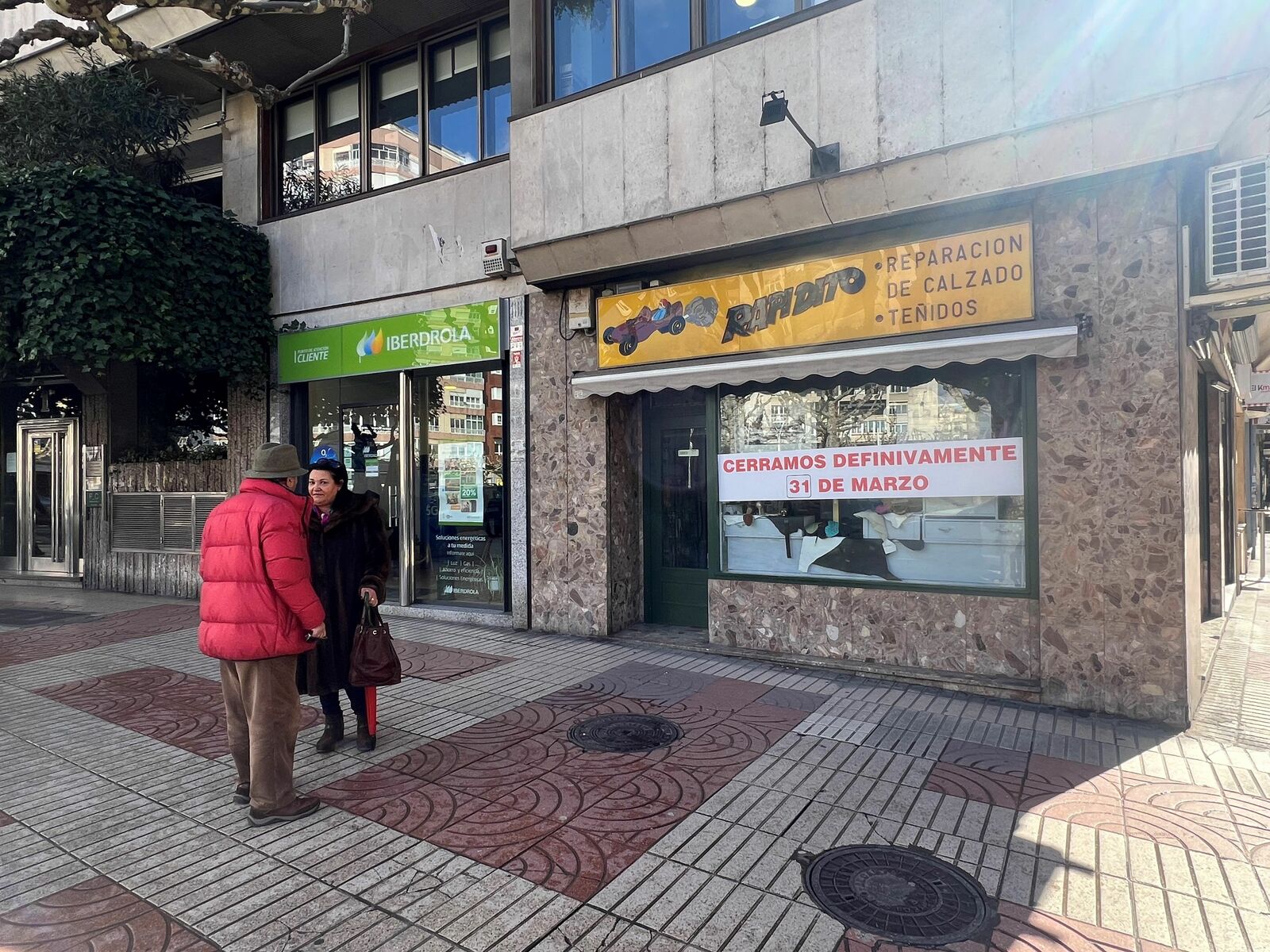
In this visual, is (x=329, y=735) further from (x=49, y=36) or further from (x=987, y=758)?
(x=49, y=36)

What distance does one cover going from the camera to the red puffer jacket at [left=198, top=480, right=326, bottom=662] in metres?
3.54

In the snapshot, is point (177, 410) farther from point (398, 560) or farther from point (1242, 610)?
point (1242, 610)

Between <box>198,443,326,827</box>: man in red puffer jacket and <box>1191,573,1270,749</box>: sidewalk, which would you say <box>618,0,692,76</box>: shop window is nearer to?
<box>198,443,326,827</box>: man in red puffer jacket

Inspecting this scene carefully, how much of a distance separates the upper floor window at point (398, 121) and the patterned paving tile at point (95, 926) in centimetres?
814

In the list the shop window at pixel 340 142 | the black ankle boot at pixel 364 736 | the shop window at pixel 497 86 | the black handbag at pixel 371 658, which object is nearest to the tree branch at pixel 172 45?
the shop window at pixel 340 142

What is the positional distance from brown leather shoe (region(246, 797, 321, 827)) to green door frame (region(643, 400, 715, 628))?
4.68 meters

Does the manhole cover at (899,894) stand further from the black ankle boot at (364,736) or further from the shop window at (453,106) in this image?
the shop window at (453,106)

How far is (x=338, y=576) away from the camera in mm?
4480

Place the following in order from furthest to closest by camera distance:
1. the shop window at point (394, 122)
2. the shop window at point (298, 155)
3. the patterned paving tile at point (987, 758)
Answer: the shop window at point (298, 155) → the shop window at point (394, 122) → the patterned paving tile at point (987, 758)

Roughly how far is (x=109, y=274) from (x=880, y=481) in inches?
365

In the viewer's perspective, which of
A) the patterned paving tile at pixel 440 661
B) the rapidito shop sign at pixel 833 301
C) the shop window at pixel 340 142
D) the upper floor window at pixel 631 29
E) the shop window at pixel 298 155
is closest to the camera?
the rapidito shop sign at pixel 833 301

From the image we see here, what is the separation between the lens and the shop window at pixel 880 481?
5.89m

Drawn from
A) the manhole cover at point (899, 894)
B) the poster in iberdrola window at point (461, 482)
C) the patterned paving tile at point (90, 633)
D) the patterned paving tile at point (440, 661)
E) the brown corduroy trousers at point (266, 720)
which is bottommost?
the patterned paving tile at point (90, 633)

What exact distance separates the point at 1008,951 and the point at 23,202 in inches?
457
